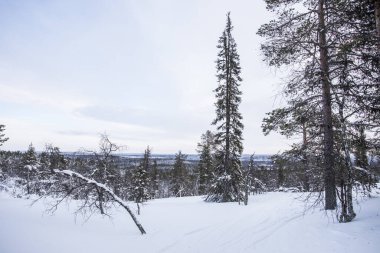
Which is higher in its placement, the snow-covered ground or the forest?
the forest

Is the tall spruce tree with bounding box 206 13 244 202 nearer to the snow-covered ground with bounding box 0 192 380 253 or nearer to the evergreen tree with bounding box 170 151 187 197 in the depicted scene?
the snow-covered ground with bounding box 0 192 380 253

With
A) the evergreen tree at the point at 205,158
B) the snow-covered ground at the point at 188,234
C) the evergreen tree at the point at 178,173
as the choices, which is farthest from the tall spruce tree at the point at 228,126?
the evergreen tree at the point at 178,173

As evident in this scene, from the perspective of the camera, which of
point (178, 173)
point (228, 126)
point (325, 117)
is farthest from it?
point (178, 173)

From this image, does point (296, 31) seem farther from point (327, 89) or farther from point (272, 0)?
point (327, 89)

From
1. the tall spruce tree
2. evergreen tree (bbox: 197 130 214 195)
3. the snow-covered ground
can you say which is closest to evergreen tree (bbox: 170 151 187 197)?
evergreen tree (bbox: 197 130 214 195)

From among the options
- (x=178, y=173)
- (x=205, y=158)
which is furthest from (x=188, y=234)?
(x=178, y=173)

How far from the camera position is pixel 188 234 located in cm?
1180

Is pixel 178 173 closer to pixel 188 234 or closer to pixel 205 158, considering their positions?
pixel 205 158

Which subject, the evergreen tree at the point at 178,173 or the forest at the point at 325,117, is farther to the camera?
the evergreen tree at the point at 178,173

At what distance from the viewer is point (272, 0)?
1066cm

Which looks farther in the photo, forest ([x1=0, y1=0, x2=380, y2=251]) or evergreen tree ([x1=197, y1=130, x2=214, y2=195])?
A: evergreen tree ([x1=197, y1=130, x2=214, y2=195])

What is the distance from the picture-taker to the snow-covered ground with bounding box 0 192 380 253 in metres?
7.61

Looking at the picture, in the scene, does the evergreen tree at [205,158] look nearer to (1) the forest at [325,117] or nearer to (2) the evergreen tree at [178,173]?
(2) the evergreen tree at [178,173]

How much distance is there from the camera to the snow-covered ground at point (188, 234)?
300 inches
